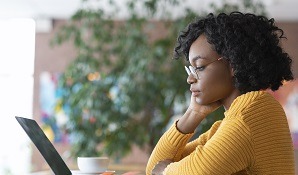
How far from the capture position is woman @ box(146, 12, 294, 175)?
1338mm

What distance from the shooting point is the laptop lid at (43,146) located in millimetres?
1509

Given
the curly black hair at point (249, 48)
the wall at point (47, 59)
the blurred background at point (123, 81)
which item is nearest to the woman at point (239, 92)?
the curly black hair at point (249, 48)

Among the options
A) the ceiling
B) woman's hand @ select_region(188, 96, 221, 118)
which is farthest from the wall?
woman's hand @ select_region(188, 96, 221, 118)

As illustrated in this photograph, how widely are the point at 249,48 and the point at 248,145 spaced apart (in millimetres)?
256

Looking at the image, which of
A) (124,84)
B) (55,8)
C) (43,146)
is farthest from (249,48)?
(55,8)

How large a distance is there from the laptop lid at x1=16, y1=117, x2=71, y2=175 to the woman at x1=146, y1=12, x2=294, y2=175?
0.25 meters

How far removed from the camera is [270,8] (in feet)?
23.4

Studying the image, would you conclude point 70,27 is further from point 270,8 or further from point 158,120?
point 270,8

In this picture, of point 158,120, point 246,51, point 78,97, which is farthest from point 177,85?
point 246,51

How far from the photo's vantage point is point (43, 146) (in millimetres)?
1536

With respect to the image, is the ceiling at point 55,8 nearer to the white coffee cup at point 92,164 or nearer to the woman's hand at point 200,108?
the white coffee cup at point 92,164

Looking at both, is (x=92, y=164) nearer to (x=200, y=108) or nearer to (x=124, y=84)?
(x=200, y=108)

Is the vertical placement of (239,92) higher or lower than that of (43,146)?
higher

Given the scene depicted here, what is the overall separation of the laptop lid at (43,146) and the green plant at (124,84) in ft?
11.3
